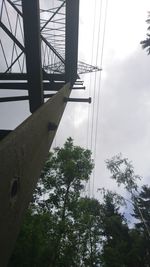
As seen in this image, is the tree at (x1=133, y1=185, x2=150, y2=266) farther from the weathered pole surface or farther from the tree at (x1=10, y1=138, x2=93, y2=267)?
the weathered pole surface

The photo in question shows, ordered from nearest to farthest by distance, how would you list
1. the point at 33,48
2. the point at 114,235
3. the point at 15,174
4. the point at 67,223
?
the point at 15,174 < the point at 33,48 < the point at 67,223 < the point at 114,235

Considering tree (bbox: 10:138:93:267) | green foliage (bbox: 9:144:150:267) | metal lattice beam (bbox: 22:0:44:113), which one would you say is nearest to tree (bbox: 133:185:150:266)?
green foliage (bbox: 9:144:150:267)

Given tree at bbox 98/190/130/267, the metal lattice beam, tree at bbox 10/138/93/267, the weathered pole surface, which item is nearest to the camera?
the weathered pole surface

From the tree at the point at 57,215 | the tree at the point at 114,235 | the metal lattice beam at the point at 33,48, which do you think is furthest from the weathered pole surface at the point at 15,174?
the tree at the point at 114,235

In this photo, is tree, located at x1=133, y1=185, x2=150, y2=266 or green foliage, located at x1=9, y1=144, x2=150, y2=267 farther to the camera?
tree, located at x1=133, y1=185, x2=150, y2=266

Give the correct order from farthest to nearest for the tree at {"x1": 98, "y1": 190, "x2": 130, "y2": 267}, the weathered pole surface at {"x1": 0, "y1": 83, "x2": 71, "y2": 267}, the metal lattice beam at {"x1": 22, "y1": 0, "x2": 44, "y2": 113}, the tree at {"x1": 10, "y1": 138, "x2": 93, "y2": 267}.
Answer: the tree at {"x1": 98, "y1": 190, "x2": 130, "y2": 267}, the tree at {"x1": 10, "y1": 138, "x2": 93, "y2": 267}, the metal lattice beam at {"x1": 22, "y1": 0, "x2": 44, "y2": 113}, the weathered pole surface at {"x1": 0, "y1": 83, "x2": 71, "y2": 267}

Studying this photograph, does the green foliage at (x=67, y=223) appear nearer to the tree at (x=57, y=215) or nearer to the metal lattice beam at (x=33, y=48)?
the tree at (x=57, y=215)

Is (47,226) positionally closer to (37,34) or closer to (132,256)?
(37,34)

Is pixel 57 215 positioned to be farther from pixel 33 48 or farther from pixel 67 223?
pixel 33 48

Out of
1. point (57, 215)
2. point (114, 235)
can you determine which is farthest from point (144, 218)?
point (57, 215)

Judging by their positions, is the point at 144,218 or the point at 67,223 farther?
the point at 144,218

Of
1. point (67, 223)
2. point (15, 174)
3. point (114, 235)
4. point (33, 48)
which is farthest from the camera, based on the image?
point (114, 235)

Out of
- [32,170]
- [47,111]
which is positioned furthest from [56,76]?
[32,170]

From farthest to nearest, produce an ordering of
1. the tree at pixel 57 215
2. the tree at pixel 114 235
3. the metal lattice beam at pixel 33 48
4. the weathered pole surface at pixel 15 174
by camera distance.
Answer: the tree at pixel 114 235 < the tree at pixel 57 215 < the metal lattice beam at pixel 33 48 < the weathered pole surface at pixel 15 174
